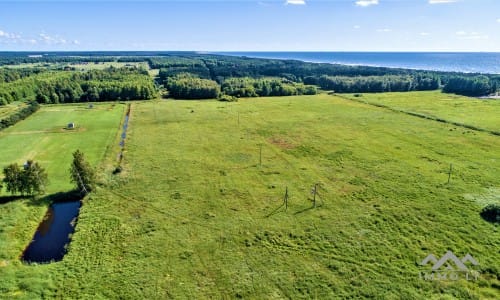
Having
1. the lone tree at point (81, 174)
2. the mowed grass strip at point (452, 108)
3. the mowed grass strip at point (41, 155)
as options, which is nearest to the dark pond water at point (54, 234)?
the mowed grass strip at point (41, 155)

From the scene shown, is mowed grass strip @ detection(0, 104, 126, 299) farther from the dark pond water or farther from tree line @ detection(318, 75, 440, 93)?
tree line @ detection(318, 75, 440, 93)

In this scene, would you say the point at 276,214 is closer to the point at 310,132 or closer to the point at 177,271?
the point at 177,271

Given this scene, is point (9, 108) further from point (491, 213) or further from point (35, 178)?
point (491, 213)

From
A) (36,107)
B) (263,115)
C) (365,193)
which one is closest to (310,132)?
(263,115)

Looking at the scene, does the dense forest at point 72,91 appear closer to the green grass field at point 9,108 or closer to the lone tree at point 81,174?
the green grass field at point 9,108

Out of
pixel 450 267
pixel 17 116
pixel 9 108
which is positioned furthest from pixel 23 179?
pixel 9 108

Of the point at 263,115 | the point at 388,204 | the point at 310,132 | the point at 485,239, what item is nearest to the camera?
the point at 485,239
